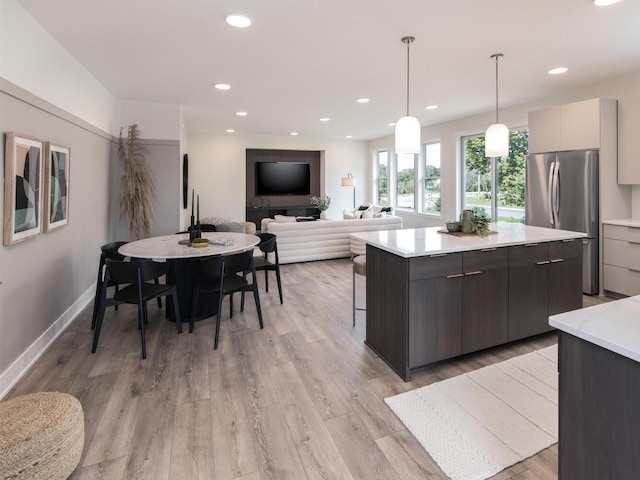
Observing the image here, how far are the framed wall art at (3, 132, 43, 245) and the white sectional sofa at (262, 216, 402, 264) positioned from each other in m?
3.37

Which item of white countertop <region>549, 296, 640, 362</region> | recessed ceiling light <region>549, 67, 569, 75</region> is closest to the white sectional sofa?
recessed ceiling light <region>549, 67, 569, 75</region>

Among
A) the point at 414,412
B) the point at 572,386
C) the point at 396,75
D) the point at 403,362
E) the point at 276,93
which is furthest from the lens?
the point at 276,93

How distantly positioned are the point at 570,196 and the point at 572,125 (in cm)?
85

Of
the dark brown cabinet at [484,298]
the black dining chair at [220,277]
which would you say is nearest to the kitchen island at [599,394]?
the dark brown cabinet at [484,298]

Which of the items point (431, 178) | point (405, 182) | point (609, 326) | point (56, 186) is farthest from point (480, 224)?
point (405, 182)

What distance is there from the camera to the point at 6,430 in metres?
1.45

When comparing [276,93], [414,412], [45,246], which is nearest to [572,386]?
[414,412]

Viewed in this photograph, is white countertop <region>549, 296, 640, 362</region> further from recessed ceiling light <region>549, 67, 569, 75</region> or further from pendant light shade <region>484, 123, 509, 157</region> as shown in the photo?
recessed ceiling light <region>549, 67, 569, 75</region>

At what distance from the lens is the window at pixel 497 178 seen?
18.9 ft

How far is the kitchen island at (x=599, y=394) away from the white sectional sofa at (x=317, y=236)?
4861 millimetres

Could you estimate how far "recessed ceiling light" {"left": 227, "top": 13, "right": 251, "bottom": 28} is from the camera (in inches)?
102

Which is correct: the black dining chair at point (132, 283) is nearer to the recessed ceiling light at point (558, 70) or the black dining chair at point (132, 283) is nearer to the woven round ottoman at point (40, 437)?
the woven round ottoman at point (40, 437)

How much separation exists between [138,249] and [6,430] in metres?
1.90

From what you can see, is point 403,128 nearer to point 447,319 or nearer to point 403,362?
point 447,319
